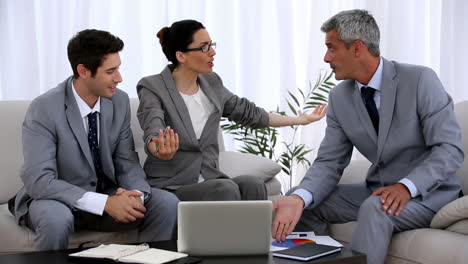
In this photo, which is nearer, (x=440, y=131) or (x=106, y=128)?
(x=440, y=131)

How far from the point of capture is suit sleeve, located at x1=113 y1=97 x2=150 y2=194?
3.00m

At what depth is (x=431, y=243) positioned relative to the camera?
257cm

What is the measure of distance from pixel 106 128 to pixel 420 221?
128 cm

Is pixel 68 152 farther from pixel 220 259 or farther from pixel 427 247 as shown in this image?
pixel 427 247

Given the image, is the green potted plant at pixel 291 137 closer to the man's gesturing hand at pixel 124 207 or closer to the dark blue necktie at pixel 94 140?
the dark blue necktie at pixel 94 140

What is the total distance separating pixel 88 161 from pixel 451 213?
1.38m

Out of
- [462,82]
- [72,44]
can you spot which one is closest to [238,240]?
[72,44]

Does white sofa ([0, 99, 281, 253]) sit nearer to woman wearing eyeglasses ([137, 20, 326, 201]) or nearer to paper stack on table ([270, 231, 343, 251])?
woman wearing eyeglasses ([137, 20, 326, 201])

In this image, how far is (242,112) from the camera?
3.40 m

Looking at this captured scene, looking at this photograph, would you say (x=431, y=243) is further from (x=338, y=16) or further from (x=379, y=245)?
(x=338, y=16)

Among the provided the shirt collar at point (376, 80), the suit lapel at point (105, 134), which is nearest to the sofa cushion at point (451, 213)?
the shirt collar at point (376, 80)

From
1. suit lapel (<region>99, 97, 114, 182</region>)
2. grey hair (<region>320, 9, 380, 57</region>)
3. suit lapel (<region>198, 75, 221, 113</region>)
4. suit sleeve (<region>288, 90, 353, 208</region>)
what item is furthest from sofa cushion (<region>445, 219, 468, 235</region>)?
suit lapel (<region>99, 97, 114, 182</region>)

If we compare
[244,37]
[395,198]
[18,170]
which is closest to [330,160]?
[395,198]

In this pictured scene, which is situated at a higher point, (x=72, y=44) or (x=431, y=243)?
(x=72, y=44)
